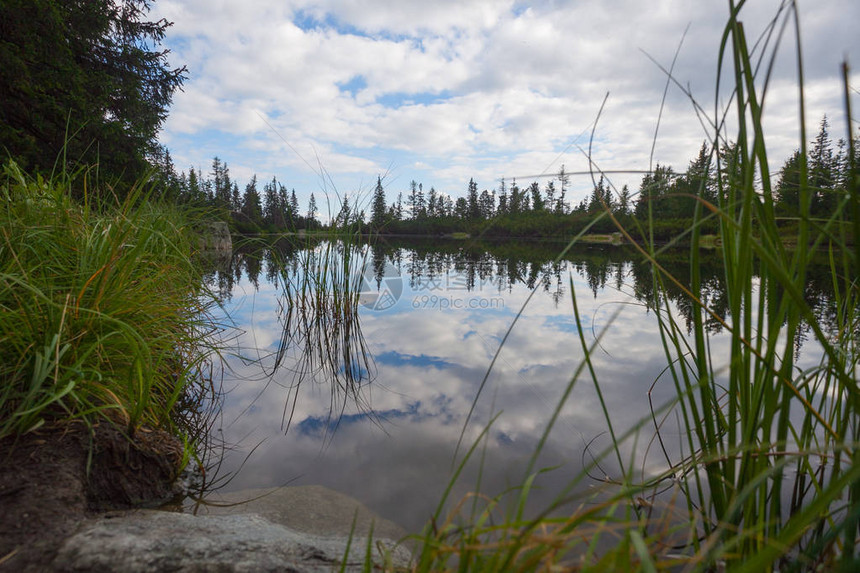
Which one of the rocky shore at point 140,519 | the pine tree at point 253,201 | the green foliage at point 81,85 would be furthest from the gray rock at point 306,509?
the green foliage at point 81,85

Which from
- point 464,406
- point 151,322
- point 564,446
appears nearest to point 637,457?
point 564,446

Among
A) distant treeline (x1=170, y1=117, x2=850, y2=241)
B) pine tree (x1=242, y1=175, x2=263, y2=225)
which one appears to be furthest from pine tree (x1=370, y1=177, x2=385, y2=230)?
pine tree (x1=242, y1=175, x2=263, y2=225)

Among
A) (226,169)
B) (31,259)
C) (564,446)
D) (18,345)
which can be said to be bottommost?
(564,446)

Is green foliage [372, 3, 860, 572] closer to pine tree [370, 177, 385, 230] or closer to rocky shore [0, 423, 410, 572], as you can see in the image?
rocky shore [0, 423, 410, 572]

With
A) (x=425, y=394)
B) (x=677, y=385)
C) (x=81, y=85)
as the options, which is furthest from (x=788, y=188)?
(x=81, y=85)

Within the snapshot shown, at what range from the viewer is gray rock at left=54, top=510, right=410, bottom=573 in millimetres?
695

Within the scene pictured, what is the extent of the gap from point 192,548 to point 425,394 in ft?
4.30

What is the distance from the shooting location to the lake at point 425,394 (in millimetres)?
1314

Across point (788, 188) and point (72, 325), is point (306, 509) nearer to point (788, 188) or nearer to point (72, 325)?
point (72, 325)

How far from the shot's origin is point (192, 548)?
759mm

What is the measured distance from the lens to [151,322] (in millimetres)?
1418

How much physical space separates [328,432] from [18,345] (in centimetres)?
97

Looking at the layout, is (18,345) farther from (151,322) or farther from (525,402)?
(525,402)

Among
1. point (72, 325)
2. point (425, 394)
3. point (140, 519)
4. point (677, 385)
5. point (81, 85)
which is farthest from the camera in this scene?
point (81, 85)
